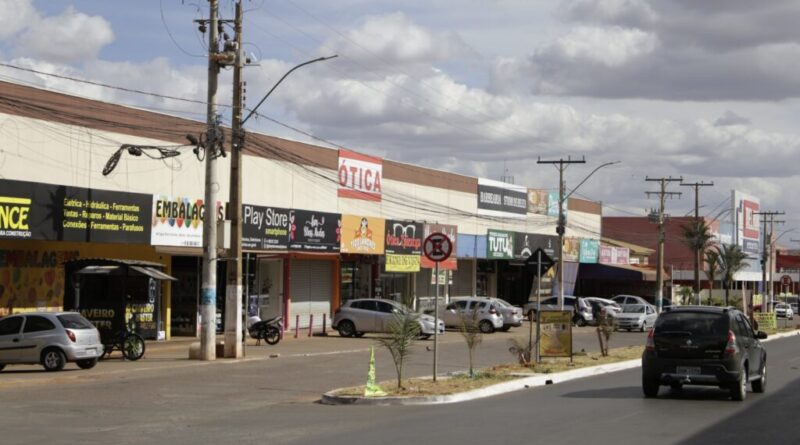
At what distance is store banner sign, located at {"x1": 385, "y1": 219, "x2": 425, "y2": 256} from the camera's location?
158 ft

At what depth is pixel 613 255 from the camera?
253ft

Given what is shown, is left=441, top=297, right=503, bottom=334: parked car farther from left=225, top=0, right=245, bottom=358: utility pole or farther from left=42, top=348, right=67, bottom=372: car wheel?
left=42, top=348, right=67, bottom=372: car wheel

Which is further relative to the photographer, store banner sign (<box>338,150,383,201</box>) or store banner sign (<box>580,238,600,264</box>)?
store banner sign (<box>580,238,600,264</box>)

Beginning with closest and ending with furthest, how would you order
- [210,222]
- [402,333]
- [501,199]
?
[402,333], [210,222], [501,199]

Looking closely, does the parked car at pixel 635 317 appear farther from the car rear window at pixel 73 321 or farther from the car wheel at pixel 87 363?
the car rear window at pixel 73 321

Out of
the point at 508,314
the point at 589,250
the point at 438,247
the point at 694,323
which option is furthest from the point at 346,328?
the point at 589,250

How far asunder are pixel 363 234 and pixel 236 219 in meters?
16.0

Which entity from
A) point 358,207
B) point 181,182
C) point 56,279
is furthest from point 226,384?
point 358,207

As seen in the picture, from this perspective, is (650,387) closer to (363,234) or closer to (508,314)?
(363,234)

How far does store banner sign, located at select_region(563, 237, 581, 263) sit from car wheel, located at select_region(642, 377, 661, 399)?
48788 mm

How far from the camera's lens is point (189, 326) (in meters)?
39.2

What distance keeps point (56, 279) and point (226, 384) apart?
12.2 metres

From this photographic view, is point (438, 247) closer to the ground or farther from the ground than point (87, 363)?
farther from the ground

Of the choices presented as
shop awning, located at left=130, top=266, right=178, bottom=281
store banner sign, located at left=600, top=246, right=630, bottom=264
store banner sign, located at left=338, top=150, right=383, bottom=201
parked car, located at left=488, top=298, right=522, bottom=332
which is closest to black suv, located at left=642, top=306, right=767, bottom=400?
shop awning, located at left=130, top=266, right=178, bottom=281
